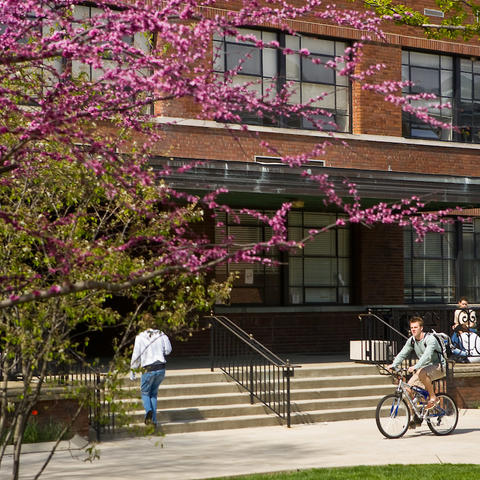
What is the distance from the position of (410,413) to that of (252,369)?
10.2ft

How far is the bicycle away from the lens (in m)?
13.9

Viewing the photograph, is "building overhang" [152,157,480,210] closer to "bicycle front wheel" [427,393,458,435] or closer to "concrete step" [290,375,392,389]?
"concrete step" [290,375,392,389]

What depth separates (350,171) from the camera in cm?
1861

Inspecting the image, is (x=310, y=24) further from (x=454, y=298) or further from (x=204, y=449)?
(x=204, y=449)

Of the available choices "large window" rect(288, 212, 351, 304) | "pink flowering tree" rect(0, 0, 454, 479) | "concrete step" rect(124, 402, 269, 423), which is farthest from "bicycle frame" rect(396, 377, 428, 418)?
"large window" rect(288, 212, 351, 304)

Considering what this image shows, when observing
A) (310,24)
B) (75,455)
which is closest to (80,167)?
(75,455)

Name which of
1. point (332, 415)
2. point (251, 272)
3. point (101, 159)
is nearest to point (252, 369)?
point (332, 415)

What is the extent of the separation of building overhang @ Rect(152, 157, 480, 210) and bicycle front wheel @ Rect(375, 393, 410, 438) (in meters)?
3.58

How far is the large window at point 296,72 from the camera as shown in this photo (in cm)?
2100

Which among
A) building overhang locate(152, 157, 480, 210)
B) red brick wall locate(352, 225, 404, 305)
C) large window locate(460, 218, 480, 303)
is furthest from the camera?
large window locate(460, 218, 480, 303)

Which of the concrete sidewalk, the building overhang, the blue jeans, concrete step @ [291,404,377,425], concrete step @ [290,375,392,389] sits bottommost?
concrete step @ [291,404,377,425]

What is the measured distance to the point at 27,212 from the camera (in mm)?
8094

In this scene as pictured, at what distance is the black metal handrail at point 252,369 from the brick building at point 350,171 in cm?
133

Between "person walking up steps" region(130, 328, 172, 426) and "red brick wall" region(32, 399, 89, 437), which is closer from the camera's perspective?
"red brick wall" region(32, 399, 89, 437)
